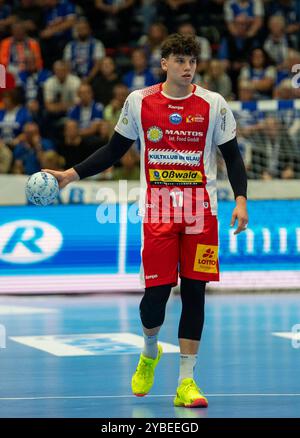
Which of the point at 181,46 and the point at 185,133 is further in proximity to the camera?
the point at 185,133

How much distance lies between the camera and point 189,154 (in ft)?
27.8

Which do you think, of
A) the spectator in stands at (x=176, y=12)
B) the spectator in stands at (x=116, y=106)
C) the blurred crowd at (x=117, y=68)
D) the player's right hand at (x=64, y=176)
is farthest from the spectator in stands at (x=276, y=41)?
the player's right hand at (x=64, y=176)

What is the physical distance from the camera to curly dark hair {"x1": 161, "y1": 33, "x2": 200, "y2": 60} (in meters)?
8.36

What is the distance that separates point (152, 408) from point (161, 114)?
2.04 metres

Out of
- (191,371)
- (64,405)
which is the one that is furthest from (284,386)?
(64,405)

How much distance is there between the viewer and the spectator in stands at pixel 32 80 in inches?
818

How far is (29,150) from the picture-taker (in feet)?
62.3

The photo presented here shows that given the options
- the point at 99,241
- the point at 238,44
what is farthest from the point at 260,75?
the point at 99,241

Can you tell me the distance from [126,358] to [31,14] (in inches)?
515

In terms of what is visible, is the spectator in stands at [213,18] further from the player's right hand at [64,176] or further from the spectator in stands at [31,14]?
the player's right hand at [64,176]

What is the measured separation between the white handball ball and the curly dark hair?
1196 millimetres

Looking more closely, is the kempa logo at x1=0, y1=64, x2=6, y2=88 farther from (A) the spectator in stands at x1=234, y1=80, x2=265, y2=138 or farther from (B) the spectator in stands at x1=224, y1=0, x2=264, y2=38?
(B) the spectator in stands at x1=224, y1=0, x2=264, y2=38

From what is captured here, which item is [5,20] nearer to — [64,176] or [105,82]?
[105,82]

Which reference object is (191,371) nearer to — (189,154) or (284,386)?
(284,386)
